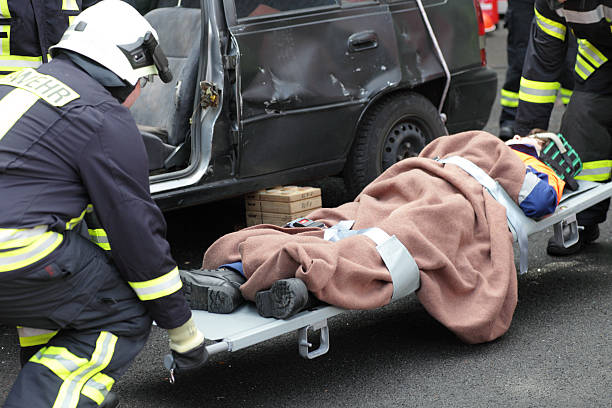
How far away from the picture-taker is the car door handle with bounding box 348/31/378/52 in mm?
5309

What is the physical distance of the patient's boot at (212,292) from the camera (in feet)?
11.4

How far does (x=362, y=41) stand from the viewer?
17.6 feet

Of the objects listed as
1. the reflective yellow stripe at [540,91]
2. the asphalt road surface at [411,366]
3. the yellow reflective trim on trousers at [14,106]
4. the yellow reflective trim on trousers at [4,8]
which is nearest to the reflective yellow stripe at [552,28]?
the reflective yellow stripe at [540,91]

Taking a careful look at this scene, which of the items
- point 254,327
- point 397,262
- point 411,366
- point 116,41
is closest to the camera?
point 116,41

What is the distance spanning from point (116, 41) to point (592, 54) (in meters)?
3.12

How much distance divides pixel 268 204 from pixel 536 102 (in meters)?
1.72

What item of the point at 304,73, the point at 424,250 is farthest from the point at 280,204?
the point at 424,250

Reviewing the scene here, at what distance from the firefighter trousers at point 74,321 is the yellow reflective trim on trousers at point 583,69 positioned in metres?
3.20

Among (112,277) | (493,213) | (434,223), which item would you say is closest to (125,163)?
(112,277)

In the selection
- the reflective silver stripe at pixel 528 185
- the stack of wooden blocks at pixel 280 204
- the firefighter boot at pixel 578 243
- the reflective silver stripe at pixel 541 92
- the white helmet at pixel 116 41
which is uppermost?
the white helmet at pixel 116 41

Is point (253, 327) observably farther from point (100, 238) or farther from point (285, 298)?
point (100, 238)

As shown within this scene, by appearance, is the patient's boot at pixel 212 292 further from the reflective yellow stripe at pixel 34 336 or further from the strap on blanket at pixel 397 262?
the reflective yellow stripe at pixel 34 336

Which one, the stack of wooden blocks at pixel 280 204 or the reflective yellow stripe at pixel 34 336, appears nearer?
the reflective yellow stripe at pixel 34 336

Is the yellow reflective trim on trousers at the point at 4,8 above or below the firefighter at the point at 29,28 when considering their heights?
above
